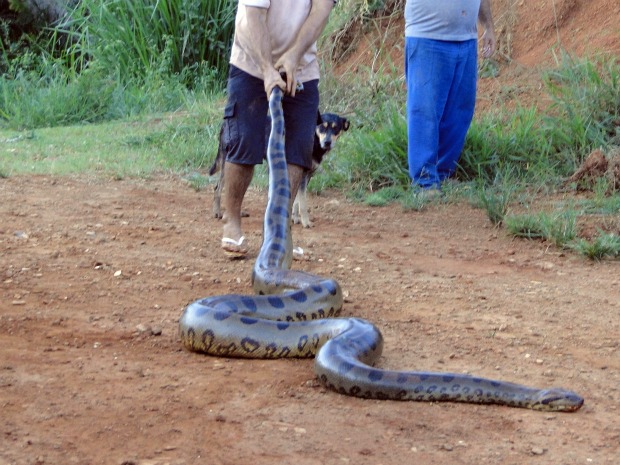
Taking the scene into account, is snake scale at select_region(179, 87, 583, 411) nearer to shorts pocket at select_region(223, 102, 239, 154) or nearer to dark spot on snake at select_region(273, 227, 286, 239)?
dark spot on snake at select_region(273, 227, 286, 239)

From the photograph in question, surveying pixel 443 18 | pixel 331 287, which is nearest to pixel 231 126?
pixel 331 287

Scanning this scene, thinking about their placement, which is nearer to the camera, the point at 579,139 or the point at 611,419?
the point at 611,419

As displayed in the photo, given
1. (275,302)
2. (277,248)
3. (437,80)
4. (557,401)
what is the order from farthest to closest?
(437,80), (277,248), (275,302), (557,401)

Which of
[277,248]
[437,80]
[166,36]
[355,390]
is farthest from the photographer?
[166,36]

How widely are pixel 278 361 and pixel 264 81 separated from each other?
2.24 metres

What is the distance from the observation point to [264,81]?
6324 millimetres

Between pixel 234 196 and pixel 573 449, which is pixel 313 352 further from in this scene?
pixel 234 196

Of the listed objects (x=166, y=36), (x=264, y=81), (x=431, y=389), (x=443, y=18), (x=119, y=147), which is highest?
(x=443, y=18)

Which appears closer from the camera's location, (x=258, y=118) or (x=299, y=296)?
(x=299, y=296)

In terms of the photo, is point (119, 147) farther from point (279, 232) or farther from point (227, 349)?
point (227, 349)

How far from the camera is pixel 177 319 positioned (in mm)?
5293

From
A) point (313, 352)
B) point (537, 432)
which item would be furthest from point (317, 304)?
point (537, 432)

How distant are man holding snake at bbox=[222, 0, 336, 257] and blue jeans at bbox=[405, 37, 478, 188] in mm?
2365

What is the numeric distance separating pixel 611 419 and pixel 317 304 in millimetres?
1662
